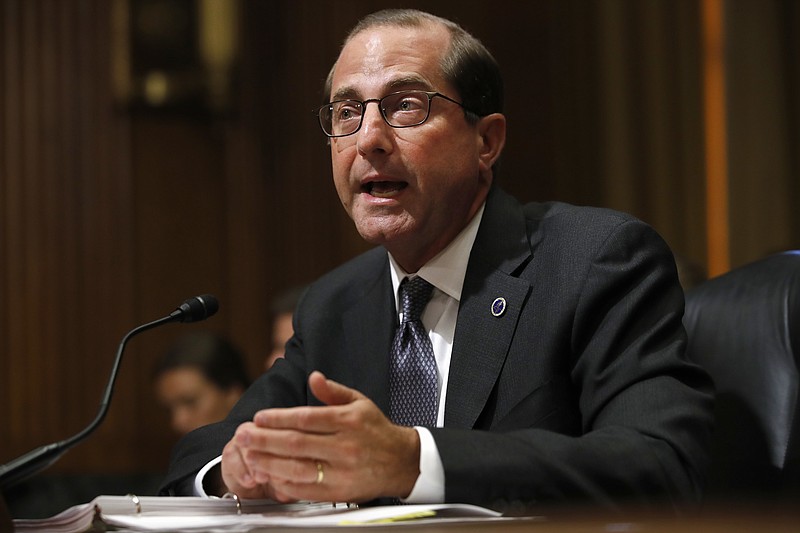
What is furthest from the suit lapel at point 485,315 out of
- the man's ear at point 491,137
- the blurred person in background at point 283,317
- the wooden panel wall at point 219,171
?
the wooden panel wall at point 219,171

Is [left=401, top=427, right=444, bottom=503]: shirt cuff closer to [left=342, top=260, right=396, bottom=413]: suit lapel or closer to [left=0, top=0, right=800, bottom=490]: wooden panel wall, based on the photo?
[left=342, top=260, right=396, bottom=413]: suit lapel

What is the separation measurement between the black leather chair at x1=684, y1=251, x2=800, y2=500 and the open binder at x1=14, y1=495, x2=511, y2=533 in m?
0.74

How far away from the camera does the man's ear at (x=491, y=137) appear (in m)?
2.21

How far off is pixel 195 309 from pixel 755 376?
3.34ft

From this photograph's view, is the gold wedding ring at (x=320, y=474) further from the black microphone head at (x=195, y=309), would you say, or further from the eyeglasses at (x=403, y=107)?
the eyeglasses at (x=403, y=107)

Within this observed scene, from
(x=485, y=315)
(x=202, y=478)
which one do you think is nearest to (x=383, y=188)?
(x=485, y=315)

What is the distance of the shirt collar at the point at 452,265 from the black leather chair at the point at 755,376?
0.48 meters

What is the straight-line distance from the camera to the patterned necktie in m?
1.99

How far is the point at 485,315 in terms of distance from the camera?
1954 mm

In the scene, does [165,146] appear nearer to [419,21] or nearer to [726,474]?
[419,21]

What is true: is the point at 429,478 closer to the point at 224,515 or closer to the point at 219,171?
the point at 224,515

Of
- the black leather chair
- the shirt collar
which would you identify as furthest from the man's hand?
the black leather chair

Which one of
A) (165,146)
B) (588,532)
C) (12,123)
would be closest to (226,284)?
(165,146)

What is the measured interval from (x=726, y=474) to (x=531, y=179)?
3633 mm
